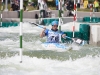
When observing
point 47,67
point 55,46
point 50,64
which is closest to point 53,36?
point 55,46

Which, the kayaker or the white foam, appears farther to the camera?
the kayaker

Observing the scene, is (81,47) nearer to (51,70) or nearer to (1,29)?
(51,70)

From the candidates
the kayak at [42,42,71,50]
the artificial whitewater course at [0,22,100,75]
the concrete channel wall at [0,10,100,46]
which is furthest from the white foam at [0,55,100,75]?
the concrete channel wall at [0,10,100,46]

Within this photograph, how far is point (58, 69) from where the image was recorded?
302 inches

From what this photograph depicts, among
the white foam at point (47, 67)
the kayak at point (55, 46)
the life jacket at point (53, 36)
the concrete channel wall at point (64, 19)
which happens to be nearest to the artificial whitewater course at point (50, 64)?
the white foam at point (47, 67)

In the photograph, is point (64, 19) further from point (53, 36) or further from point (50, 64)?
point (50, 64)

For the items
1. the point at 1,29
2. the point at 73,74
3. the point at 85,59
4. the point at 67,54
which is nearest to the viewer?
the point at 73,74

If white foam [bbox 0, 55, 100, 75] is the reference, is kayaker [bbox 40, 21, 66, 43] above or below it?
above

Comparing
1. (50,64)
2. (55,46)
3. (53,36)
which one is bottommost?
(55,46)

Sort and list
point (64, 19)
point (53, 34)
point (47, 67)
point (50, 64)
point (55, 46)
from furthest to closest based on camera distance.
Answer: point (64, 19)
point (53, 34)
point (55, 46)
point (50, 64)
point (47, 67)

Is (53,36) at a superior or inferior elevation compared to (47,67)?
superior

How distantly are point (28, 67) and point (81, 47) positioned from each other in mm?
4649

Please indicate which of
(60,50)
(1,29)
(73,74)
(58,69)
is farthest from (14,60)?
(1,29)

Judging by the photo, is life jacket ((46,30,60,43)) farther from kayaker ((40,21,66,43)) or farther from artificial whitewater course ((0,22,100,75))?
artificial whitewater course ((0,22,100,75))
